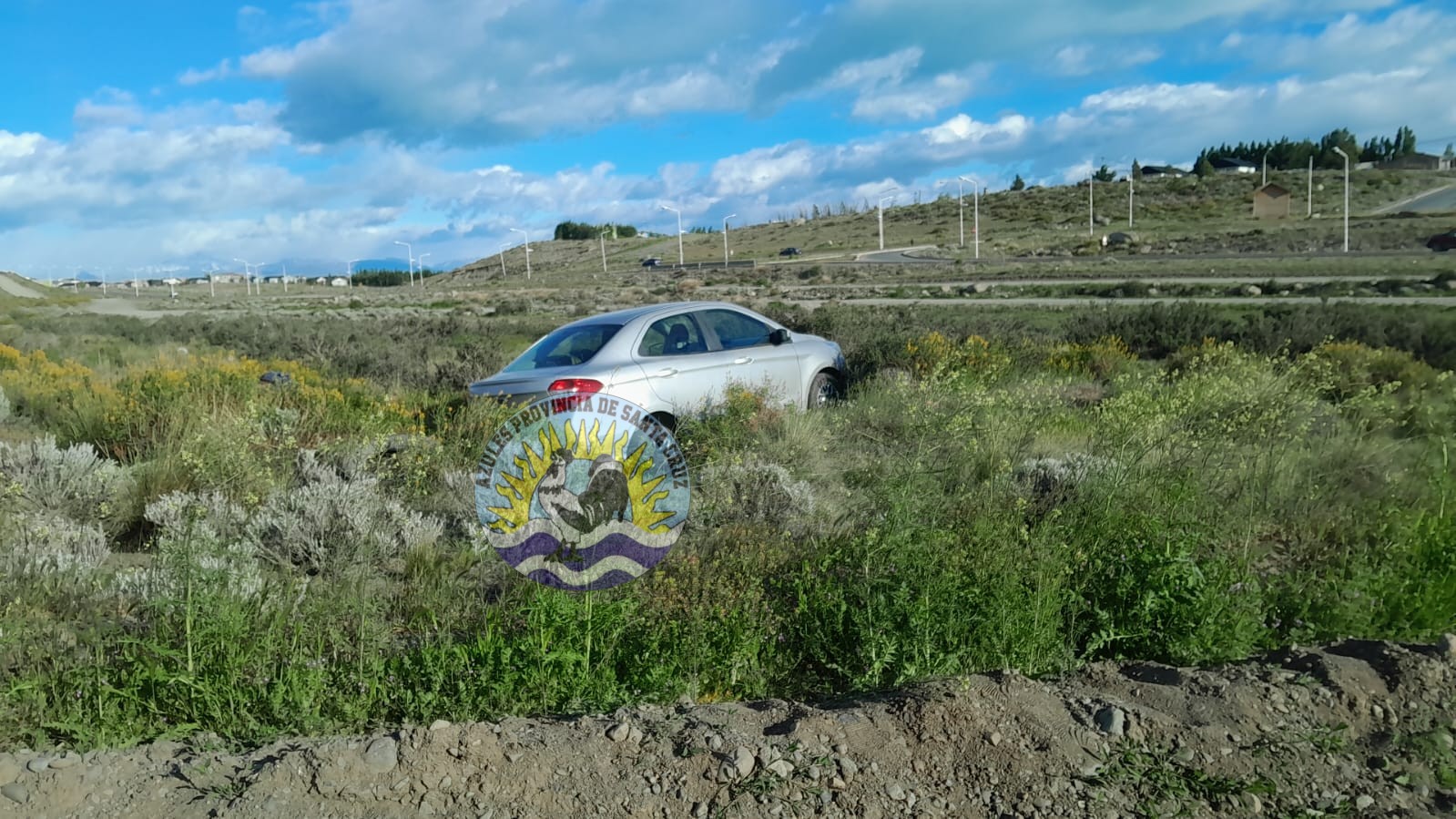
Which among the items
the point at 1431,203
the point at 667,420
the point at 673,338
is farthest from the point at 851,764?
the point at 1431,203

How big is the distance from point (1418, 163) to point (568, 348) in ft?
446

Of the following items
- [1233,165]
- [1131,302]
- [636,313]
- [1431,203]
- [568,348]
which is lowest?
[1131,302]

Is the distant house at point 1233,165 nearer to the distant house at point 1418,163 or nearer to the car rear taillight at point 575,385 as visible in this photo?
the distant house at point 1418,163

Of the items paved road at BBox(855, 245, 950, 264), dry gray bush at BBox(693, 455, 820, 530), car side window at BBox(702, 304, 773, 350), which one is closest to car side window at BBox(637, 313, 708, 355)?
car side window at BBox(702, 304, 773, 350)

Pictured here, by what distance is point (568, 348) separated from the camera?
962 cm

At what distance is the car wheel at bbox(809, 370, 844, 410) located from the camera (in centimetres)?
1156

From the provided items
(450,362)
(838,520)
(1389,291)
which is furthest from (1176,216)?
(838,520)

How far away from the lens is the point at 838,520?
6.34m

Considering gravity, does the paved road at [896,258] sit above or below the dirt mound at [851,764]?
above

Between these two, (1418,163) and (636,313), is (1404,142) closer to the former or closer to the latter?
(1418,163)

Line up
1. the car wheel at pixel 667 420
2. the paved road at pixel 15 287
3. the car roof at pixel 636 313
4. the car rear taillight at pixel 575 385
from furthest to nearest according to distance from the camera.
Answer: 1. the paved road at pixel 15 287
2. the car roof at pixel 636 313
3. the car wheel at pixel 667 420
4. the car rear taillight at pixel 575 385

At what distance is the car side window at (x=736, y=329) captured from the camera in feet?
35.0

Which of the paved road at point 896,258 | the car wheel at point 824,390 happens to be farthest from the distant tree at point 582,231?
the car wheel at point 824,390

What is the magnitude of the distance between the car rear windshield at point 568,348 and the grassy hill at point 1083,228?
53.0m
